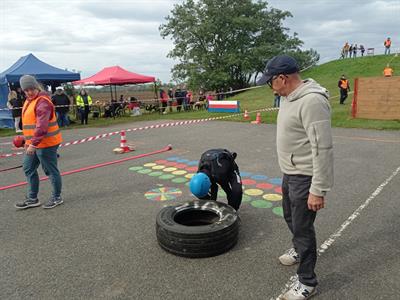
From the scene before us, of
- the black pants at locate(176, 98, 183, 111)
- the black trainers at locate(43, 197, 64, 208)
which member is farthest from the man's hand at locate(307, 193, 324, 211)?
the black pants at locate(176, 98, 183, 111)

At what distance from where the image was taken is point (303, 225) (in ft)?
8.27

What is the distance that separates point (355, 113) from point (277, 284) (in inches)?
491

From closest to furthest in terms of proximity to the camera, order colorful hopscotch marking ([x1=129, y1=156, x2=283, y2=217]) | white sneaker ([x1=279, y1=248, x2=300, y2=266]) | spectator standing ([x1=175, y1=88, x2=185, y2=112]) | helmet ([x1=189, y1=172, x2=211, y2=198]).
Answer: white sneaker ([x1=279, y1=248, x2=300, y2=266]) → helmet ([x1=189, y1=172, x2=211, y2=198]) → colorful hopscotch marking ([x1=129, y1=156, x2=283, y2=217]) → spectator standing ([x1=175, y1=88, x2=185, y2=112])

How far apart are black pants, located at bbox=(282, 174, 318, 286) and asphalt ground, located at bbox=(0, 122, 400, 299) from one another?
259 millimetres

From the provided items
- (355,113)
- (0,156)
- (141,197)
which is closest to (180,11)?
(355,113)

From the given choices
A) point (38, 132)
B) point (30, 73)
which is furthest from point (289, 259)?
point (30, 73)

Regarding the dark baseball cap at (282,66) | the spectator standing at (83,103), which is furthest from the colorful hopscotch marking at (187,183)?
the spectator standing at (83,103)

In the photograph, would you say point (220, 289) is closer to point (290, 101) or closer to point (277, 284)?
point (277, 284)

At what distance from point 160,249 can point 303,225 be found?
5.39ft

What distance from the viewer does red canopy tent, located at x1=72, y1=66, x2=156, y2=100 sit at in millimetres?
19047

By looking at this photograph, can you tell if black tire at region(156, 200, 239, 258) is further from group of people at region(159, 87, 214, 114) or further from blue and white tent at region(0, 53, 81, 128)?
group of people at region(159, 87, 214, 114)

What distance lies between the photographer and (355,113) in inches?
531

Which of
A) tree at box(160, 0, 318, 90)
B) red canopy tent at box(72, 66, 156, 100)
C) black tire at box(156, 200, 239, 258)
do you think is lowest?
black tire at box(156, 200, 239, 258)

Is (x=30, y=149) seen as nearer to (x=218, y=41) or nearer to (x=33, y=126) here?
(x=33, y=126)
